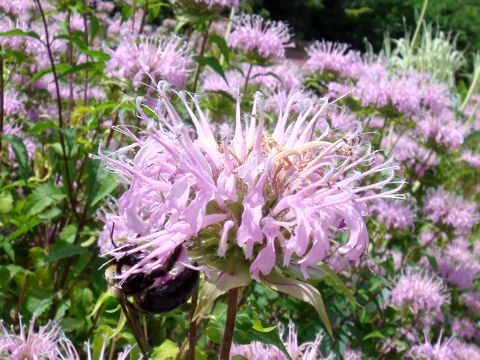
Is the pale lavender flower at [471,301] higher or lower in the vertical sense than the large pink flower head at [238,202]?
lower

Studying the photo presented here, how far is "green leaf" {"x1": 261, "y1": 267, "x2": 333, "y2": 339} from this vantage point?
70cm

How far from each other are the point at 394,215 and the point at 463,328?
39.2 inches

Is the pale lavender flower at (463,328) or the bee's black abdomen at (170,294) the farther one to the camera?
the pale lavender flower at (463,328)

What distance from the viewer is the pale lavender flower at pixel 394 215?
2.35 m

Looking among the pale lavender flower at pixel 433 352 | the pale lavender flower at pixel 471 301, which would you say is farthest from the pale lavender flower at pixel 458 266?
the pale lavender flower at pixel 433 352

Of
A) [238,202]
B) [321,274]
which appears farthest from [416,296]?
[238,202]

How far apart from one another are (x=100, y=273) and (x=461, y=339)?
7.44 feet

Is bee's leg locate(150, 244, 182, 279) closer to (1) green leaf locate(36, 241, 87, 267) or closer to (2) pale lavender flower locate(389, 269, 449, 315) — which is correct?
(1) green leaf locate(36, 241, 87, 267)

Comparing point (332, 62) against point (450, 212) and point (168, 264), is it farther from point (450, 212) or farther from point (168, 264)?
point (168, 264)

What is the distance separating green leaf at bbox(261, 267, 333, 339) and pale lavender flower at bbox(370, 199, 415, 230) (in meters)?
1.72

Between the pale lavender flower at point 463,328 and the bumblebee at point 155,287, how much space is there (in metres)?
2.42

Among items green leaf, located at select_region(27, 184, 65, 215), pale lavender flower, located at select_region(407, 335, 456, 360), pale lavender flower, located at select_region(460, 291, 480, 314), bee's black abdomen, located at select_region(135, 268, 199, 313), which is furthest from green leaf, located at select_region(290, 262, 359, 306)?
pale lavender flower, located at select_region(460, 291, 480, 314)

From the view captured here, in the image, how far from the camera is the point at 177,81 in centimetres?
176

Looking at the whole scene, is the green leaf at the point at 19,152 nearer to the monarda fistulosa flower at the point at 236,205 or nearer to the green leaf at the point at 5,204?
the green leaf at the point at 5,204
